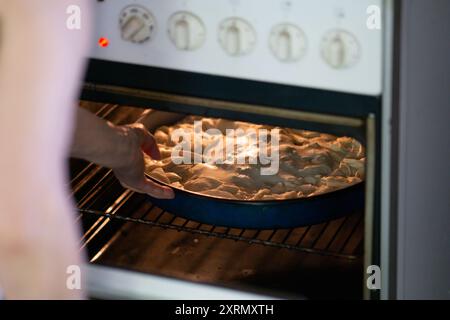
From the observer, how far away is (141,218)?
1819 millimetres

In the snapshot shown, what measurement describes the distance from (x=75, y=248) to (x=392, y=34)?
0.54m

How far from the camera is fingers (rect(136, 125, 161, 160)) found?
161 centimetres

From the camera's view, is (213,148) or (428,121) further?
(213,148)

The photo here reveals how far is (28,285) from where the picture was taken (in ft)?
4.80

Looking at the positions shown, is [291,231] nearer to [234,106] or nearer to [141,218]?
[141,218]

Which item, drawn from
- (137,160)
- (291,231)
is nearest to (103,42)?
(137,160)

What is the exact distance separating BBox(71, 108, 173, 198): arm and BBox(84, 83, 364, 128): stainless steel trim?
6cm

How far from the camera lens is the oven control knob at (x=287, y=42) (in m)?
1.39

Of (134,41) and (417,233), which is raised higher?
(134,41)

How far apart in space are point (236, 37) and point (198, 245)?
491 millimetres

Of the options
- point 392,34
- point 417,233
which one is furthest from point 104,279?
point 392,34

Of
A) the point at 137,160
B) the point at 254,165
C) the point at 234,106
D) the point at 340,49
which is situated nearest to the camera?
the point at 340,49

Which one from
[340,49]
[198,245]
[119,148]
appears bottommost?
[198,245]
